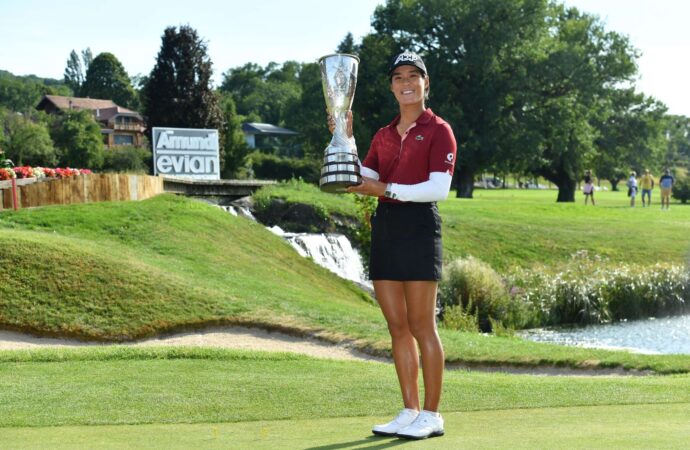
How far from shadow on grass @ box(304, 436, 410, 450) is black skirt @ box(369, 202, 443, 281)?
3.37 ft

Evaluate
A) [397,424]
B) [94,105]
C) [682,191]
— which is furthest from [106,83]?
[397,424]

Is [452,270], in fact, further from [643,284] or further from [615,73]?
[615,73]

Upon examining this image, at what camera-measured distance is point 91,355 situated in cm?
1204

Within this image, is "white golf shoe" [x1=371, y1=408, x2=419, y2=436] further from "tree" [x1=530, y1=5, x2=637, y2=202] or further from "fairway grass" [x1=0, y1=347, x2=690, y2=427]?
"tree" [x1=530, y1=5, x2=637, y2=202]

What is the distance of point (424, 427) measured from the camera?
19.8 feet

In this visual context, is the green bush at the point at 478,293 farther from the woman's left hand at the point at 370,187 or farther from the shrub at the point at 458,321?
the woman's left hand at the point at 370,187

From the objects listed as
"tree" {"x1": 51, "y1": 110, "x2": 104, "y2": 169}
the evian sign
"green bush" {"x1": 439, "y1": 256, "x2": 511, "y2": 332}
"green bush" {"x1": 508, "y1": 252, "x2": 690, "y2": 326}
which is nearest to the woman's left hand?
"green bush" {"x1": 439, "y1": 256, "x2": 511, "y2": 332}

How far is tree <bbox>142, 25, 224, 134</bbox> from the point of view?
6338 centimetres

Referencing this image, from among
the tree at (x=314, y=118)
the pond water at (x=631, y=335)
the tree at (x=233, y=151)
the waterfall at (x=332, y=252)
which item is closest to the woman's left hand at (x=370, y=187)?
the pond water at (x=631, y=335)

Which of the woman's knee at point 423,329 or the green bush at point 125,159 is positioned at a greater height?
the green bush at point 125,159

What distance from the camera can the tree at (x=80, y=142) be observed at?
253 ft

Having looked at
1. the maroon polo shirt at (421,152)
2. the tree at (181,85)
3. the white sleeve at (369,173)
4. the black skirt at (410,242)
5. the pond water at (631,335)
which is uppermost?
the tree at (181,85)

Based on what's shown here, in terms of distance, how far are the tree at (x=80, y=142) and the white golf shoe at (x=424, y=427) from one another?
72841 mm

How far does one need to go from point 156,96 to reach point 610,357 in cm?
5324
